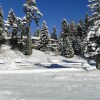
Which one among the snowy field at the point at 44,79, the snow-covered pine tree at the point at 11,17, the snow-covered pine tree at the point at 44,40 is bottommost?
the snowy field at the point at 44,79

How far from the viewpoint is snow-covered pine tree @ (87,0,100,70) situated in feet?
107

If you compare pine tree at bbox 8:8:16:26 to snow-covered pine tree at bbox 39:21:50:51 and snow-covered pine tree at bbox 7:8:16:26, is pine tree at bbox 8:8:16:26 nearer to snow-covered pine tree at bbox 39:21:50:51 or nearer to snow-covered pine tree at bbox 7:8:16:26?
snow-covered pine tree at bbox 7:8:16:26

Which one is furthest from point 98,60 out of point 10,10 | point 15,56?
point 10,10

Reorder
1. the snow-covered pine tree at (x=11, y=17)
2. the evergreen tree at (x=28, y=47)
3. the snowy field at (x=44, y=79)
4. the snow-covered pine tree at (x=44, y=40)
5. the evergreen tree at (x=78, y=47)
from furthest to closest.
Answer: the evergreen tree at (x=78, y=47) → the snow-covered pine tree at (x=11, y=17) → the snow-covered pine tree at (x=44, y=40) → the evergreen tree at (x=28, y=47) → the snowy field at (x=44, y=79)

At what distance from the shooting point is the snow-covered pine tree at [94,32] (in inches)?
1286

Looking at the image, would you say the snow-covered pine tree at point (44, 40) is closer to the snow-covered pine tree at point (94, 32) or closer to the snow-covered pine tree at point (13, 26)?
the snow-covered pine tree at point (13, 26)

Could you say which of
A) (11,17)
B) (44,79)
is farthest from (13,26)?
(44,79)

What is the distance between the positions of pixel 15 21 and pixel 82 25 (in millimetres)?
25294

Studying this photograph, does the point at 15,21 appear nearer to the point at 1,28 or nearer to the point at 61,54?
the point at 1,28

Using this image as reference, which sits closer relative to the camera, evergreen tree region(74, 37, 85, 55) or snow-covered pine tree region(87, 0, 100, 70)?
snow-covered pine tree region(87, 0, 100, 70)

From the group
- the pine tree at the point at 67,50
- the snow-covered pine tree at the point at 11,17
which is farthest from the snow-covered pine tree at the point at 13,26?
the pine tree at the point at 67,50

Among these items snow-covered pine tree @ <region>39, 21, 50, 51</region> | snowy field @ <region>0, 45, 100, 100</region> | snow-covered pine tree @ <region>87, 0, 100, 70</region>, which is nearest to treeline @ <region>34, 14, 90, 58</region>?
snow-covered pine tree @ <region>39, 21, 50, 51</region>

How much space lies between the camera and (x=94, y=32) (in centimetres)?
3262

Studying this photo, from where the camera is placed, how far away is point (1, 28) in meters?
64.9
